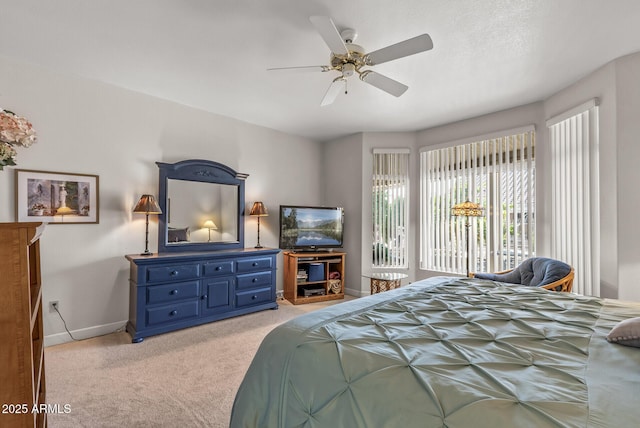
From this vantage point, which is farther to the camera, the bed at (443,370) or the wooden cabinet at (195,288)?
the wooden cabinet at (195,288)

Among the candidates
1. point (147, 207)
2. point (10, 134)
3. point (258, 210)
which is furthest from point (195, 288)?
point (10, 134)

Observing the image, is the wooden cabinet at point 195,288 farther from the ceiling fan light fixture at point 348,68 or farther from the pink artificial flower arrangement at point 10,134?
the ceiling fan light fixture at point 348,68

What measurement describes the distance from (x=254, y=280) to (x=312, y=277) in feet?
3.28

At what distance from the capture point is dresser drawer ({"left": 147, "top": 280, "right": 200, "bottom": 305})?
3.12m

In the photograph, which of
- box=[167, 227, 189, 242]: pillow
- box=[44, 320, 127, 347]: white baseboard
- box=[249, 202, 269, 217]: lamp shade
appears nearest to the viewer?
box=[44, 320, 127, 347]: white baseboard

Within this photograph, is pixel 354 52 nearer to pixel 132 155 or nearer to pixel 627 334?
pixel 627 334

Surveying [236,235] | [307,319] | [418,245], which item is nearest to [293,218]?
[236,235]

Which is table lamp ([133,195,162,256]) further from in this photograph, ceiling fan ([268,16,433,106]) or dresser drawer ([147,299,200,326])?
ceiling fan ([268,16,433,106])

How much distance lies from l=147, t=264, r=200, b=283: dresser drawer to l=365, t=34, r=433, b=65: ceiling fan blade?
2.79m

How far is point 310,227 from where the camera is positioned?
482cm

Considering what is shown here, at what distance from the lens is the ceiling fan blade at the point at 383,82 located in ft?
7.89

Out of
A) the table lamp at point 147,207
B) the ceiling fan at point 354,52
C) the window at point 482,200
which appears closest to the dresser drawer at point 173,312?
the table lamp at point 147,207

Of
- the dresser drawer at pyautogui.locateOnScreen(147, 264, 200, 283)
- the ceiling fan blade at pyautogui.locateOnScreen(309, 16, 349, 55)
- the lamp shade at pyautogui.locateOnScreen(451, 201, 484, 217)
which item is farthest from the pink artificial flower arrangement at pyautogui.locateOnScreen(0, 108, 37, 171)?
the lamp shade at pyautogui.locateOnScreen(451, 201, 484, 217)

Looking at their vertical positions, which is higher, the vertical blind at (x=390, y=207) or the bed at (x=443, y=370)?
the vertical blind at (x=390, y=207)
